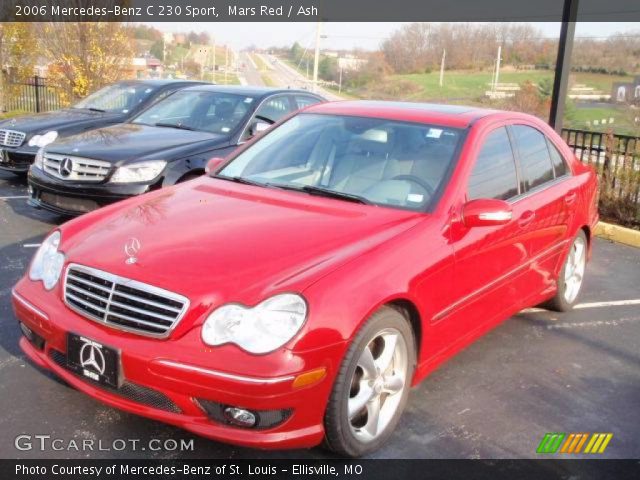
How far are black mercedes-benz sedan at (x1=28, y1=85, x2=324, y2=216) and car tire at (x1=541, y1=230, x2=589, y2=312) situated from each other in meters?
3.47

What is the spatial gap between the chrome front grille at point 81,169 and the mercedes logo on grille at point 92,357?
378 cm

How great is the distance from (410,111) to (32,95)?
1769 cm

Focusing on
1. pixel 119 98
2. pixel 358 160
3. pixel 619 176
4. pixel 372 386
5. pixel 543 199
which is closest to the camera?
pixel 372 386

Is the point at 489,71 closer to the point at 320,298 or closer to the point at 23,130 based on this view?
the point at 23,130

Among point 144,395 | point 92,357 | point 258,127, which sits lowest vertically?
point 144,395

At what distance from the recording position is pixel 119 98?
10016 millimetres

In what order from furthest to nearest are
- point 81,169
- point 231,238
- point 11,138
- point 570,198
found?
point 11,138
point 81,169
point 570,198
point 231,238

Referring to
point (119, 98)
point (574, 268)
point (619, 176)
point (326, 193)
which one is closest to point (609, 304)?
point (574, 268)

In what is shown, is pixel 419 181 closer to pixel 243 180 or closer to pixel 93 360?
pixel 243 180

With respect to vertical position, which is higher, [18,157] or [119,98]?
[119,98]

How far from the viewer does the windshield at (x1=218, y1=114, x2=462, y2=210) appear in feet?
12.4

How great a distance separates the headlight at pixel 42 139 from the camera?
8.69 meters

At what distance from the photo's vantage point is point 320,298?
2.74m

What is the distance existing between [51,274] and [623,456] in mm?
2974
